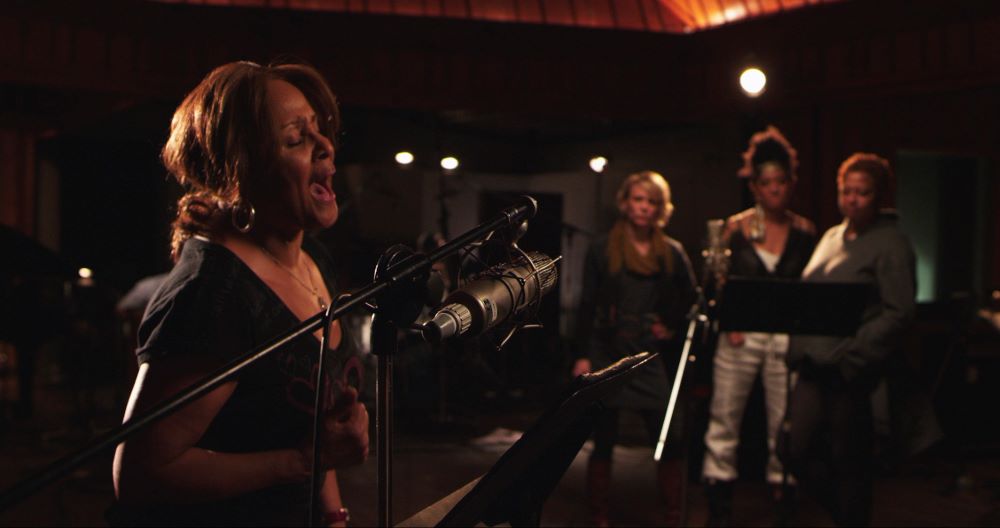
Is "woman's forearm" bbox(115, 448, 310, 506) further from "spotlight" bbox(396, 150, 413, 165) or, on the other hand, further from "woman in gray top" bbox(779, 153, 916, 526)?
"spotlight" bbox(396, 150, 413, 165)

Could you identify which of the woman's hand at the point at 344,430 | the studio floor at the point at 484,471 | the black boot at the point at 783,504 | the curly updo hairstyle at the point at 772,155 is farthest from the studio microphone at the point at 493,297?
the curly updo hairstyle at the point at 772,155

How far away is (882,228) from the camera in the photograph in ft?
13.9

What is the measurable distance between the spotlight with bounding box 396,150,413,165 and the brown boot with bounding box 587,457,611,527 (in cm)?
316

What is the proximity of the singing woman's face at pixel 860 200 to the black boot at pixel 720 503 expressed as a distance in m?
1.44

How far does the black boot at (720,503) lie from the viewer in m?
4.73

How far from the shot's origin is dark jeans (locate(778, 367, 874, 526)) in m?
4.19

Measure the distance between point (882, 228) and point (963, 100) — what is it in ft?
12.4

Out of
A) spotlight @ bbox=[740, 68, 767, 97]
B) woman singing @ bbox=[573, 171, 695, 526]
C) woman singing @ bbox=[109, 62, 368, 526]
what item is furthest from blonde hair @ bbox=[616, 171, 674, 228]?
woman singing @ bbox=[109, 62, 368, 526]

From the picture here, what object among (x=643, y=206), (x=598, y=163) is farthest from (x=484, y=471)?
(x=598, y=163)

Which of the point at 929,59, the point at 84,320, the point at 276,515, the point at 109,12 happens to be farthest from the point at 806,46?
the point at 84,320

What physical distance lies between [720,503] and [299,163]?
368 cm

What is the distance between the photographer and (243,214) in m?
1.62

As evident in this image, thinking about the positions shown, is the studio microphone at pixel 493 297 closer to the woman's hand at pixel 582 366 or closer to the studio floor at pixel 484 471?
the woman's hand at pixel 582 366

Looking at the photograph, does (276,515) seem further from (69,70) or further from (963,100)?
(963,100)
